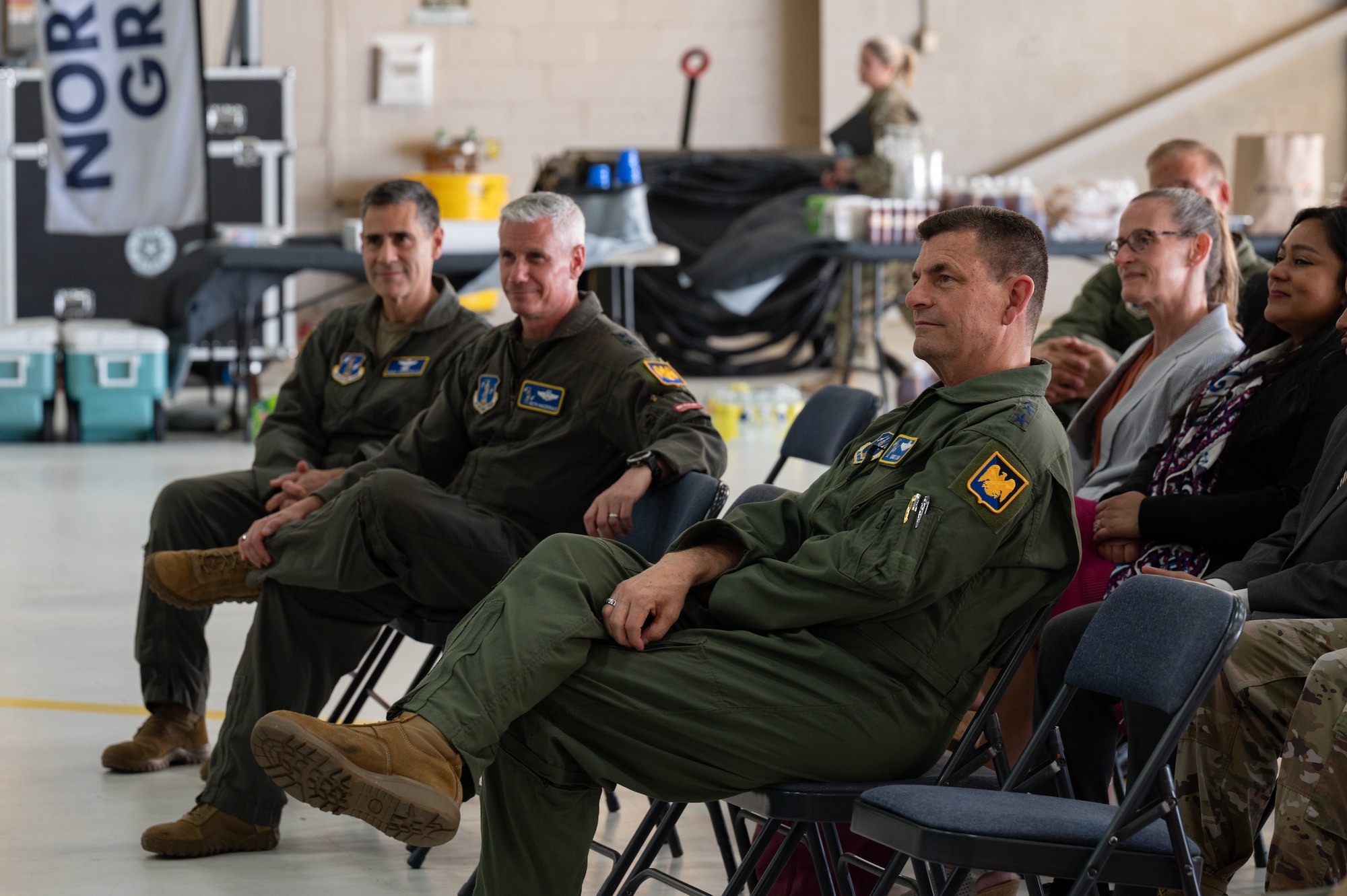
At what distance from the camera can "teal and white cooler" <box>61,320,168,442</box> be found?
802cm

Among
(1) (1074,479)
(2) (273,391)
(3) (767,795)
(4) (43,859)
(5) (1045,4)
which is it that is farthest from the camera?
(5) (1045,4)

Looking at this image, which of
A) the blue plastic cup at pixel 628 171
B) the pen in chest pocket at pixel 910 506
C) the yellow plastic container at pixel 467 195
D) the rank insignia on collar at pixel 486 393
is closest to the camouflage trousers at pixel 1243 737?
the pen in chest pocket at pixel 910 506

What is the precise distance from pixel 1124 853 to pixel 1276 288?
56.3 inches

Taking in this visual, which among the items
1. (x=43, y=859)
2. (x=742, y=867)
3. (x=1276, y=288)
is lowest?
(x=43, y=859)

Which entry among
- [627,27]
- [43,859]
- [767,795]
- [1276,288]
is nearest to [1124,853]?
[767,795]

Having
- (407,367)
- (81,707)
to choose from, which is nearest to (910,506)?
(407,367)

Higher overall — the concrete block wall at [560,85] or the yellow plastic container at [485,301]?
the concrete block wall at [560,85]

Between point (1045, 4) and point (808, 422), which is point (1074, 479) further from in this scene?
point (1045, 4)

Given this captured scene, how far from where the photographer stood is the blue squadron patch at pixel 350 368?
12.5ft

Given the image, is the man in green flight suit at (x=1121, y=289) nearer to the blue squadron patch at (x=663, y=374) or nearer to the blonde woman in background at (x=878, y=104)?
the blue squadron patch at (x=663, y=374)

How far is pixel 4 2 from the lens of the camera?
1139 cm

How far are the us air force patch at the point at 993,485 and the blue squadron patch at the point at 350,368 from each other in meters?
2.04

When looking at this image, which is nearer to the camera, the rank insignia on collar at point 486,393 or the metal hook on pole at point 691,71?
the rank insignia on collar at point 486,393

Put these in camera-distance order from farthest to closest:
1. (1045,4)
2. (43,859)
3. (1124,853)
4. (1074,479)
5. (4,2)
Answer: (1045,4)
(4,2)
(1074,479)
(43,859)
(1124,853)
